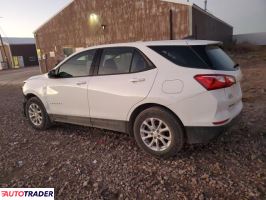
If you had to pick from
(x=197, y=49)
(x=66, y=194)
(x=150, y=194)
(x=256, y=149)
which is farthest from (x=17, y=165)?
(x=256, y=149)

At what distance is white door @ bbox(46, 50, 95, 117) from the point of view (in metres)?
4.34

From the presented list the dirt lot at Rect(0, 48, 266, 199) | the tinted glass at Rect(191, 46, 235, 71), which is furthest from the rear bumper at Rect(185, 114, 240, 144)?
the tinted glass at Rect(191, 46, 235, 71)

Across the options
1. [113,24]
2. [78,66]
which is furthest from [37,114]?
[113,24]

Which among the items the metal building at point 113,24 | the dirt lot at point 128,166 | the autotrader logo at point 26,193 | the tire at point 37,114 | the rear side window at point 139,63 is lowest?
the autotrader logo at point 26,193

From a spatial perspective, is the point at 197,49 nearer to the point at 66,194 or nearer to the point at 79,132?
the point at 66,194

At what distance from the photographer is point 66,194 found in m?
2.97

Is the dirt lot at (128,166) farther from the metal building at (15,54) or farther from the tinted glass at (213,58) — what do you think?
the metal building at (15,54)

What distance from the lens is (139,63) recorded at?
3.73m

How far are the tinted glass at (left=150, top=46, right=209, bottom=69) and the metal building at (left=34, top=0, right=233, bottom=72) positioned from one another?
1183cm

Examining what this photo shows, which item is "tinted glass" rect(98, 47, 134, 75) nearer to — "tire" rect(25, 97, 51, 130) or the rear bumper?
the rear bumper

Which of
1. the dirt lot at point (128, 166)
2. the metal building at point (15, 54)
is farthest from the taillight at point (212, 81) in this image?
the metal building at point (15, 54)

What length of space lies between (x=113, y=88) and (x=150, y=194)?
177 centimetres

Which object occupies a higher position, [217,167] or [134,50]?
[134,50]

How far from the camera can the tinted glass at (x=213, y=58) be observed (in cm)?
328
